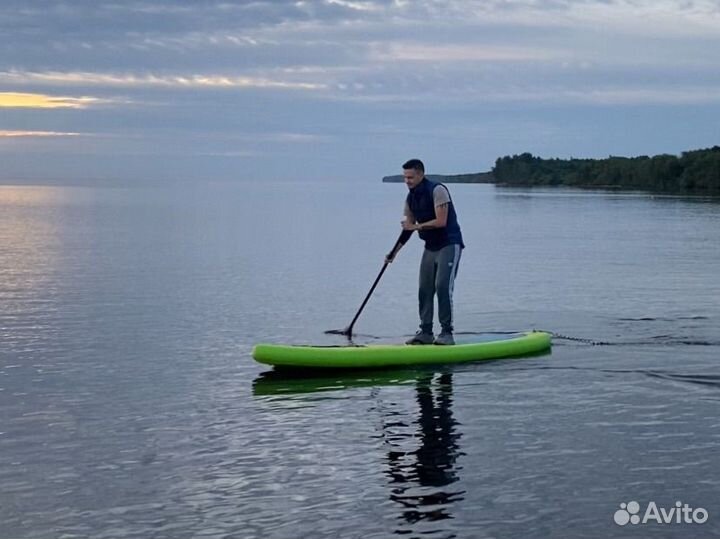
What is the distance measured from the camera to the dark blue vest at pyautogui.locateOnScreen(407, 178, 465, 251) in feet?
46.3

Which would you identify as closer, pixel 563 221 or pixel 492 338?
pixel 492 338

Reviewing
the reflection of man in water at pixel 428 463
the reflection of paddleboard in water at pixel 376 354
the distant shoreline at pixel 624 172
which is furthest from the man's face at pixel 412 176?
the distant shoreline at pixel 624 172

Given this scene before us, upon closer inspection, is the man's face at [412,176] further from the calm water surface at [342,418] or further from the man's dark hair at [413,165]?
the calm water surface at [342,418]

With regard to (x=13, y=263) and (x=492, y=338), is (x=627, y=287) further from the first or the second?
(x=13, y=263)

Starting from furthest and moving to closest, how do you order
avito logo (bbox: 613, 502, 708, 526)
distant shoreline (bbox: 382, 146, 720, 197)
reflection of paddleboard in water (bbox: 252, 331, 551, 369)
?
1. distant shoreline (bbox: 382, 146, 720, 197)
2. reflection of paddleboard in water (bbox: 252, 331, 551, 369)
3. avito logo (bbox: 613, 502, 708, 526)

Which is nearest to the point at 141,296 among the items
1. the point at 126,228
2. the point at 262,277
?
the point at 262,277

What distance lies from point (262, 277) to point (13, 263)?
7816 millimetres

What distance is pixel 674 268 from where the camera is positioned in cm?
2850

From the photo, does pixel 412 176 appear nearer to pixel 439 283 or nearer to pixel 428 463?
pixel 439 283

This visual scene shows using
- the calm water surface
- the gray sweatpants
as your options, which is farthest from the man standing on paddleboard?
the calm water surface

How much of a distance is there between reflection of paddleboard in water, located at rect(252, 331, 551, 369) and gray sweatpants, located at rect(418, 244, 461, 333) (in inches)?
18.8

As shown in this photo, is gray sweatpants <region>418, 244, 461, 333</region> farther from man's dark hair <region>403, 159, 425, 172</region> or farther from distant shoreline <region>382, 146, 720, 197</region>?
distant shoreline <region>382, 146, 720, 197</region>

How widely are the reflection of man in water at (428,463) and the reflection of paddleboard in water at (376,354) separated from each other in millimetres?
1307

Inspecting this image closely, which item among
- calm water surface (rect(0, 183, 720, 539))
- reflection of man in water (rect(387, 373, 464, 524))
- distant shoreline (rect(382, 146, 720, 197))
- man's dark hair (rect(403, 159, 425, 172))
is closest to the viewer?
calm water surface (rect(0, 183, 720, 539))
